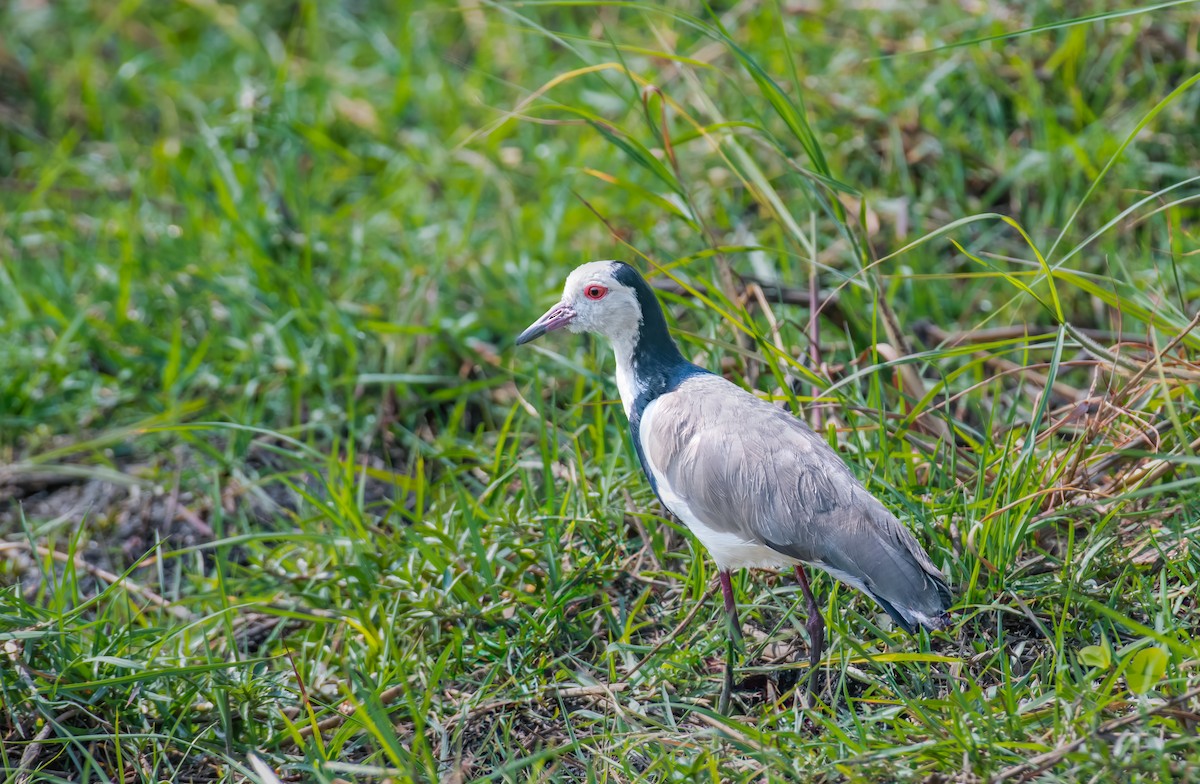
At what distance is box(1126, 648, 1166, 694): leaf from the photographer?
253 cm

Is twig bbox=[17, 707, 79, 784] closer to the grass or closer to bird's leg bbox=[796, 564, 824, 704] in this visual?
the grass

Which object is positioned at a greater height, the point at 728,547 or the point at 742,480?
the point at 742,480

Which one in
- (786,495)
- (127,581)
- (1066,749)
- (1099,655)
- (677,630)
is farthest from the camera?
(127,581)

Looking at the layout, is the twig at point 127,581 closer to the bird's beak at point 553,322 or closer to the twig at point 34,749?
the twig at point 34,749

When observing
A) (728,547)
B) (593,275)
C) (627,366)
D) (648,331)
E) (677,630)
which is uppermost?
(593,275)

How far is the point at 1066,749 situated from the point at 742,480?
0.98 m

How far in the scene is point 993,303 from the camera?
471cm

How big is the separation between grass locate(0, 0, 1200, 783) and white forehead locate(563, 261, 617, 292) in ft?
0.79

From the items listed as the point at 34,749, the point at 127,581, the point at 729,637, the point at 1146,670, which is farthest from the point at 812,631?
the point at 127,581

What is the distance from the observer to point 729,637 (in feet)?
10.2

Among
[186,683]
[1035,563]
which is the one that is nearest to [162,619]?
[186,683]

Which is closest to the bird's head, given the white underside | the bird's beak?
Result: the bird's beak

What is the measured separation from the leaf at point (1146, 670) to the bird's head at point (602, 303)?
1.54 m

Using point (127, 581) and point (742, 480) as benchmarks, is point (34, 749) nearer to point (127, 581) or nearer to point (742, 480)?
point (127, 581)
